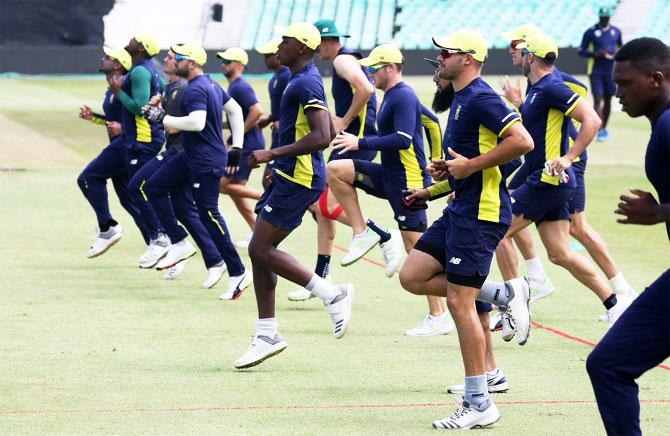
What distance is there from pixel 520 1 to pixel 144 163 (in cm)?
4146

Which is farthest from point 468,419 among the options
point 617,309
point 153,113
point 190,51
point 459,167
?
point 153,113

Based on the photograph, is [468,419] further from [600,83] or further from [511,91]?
[600,83]

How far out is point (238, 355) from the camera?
892cm

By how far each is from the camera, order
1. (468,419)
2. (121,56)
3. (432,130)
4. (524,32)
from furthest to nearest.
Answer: (121,56)
(432,130)
(524,32)
(468,419)

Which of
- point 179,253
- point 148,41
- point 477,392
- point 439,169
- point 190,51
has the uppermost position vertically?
point 439,169

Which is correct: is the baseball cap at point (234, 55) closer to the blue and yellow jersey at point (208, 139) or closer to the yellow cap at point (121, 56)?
the yellow cap at point (121, 56)

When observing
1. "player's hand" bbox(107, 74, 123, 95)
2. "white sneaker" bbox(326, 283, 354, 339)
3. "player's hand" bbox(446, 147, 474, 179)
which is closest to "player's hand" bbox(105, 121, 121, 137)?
"player's hand" bbox(107, 74, 123, 95)

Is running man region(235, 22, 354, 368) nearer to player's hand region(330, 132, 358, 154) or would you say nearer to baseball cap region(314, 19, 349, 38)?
player's hand region(330, 132, 358, 154)

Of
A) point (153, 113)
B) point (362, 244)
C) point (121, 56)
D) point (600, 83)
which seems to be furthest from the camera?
point (600, 83)

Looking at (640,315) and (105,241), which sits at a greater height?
(640,315)

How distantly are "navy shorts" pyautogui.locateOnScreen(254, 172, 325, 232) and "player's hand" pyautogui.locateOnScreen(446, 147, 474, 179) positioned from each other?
188cm

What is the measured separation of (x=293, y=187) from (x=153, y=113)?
341cm

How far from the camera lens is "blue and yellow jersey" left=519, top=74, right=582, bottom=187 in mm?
9672

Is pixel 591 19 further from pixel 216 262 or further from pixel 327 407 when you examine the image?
pixel 327 407
